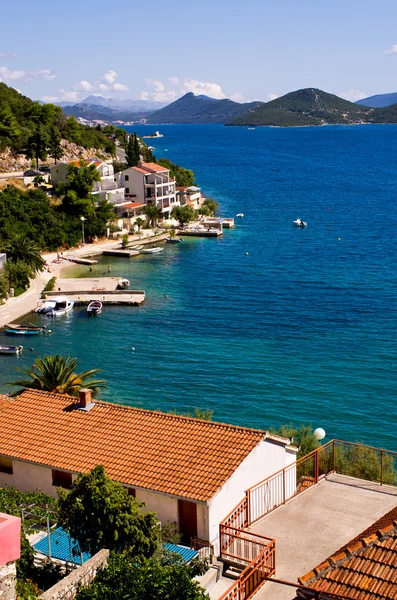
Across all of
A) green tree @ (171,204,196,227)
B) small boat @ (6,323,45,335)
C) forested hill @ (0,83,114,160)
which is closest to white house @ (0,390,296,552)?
small boat @ (6,323,45,335)

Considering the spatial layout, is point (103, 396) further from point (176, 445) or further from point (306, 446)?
point (176, 445)

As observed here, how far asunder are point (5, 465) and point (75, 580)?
8.88 meters

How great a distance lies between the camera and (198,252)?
256 ft

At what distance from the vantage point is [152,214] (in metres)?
87.0

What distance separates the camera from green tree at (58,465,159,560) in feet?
45.6

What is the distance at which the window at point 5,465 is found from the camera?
2062 centimetres

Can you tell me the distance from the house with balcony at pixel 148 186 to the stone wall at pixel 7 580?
82.8 metres

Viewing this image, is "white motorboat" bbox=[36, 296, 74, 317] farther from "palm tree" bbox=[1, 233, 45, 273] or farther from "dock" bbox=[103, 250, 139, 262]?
"dock" bbox=[103, 250, 139, 262]

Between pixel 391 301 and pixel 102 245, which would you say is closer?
pixel 391 301

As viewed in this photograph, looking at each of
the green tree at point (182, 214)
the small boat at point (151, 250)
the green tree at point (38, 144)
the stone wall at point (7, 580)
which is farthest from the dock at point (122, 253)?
the stone wall at point (7, 580)

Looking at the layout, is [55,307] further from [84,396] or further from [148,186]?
[148,186]

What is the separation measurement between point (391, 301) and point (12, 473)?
143 ft

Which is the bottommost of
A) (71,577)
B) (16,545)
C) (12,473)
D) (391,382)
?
(391,382)

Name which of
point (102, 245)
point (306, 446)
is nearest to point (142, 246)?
point (102, 245)
